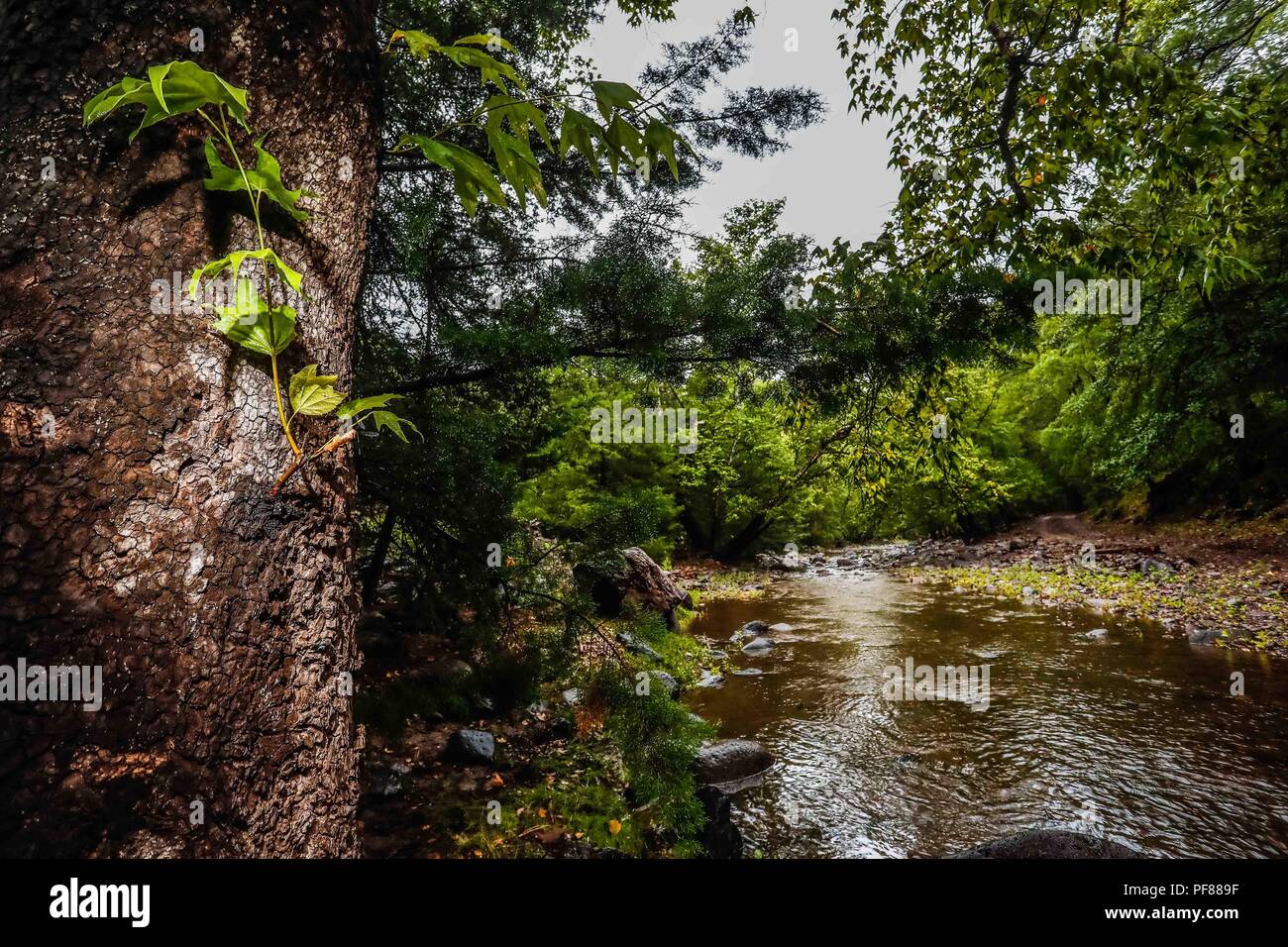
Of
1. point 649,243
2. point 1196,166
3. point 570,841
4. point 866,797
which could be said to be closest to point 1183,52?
point 1196,166

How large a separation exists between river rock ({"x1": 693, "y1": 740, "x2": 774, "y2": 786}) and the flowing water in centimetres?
16

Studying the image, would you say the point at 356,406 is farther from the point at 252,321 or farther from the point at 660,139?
the point at 660,139

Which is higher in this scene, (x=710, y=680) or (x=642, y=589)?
(x=642, y=589)

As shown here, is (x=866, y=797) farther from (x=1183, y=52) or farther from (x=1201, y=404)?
(x=1201, y=404)

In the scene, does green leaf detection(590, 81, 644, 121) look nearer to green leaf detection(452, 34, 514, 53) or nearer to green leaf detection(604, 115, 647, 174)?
green leaf detection(604, 115, 647, 174)

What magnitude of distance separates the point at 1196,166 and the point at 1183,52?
17.9 feet

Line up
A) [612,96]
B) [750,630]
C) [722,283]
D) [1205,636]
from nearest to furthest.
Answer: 1. [612,96]
2. [722,283]
3. [1205,636]
4. [750,630]

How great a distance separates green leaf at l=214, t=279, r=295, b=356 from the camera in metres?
0.86

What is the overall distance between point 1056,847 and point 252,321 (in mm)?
4823
